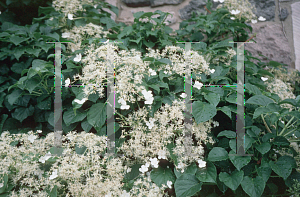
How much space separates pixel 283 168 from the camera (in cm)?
111

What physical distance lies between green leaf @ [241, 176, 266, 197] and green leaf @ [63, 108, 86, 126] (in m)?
0.94

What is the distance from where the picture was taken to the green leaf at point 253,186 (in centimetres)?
104

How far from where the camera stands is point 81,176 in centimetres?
109

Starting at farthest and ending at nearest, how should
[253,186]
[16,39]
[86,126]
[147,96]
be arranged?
[16,39]
[86,126]
[147,96]
[253,186]

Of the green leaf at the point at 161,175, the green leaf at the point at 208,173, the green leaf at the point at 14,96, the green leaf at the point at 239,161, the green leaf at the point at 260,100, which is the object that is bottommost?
the green leaf at the point at 161,175

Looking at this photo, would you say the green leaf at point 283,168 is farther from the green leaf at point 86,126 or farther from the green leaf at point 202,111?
the green leaf at point 86,126

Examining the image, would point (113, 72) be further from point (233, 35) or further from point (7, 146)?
point (233, 35)

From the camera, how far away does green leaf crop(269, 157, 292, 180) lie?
109cm

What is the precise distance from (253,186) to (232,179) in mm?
99

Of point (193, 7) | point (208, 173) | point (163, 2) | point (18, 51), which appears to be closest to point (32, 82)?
point (18, 51)

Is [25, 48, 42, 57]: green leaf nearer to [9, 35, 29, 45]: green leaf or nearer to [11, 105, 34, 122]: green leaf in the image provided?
[9, 35, 29, 45]: green leaf

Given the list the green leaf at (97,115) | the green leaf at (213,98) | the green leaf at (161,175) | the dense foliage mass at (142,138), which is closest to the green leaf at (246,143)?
the dense foliage mass at (142,138)

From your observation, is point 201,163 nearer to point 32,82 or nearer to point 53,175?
point 53,175

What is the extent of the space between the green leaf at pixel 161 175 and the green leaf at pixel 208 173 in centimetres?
14
